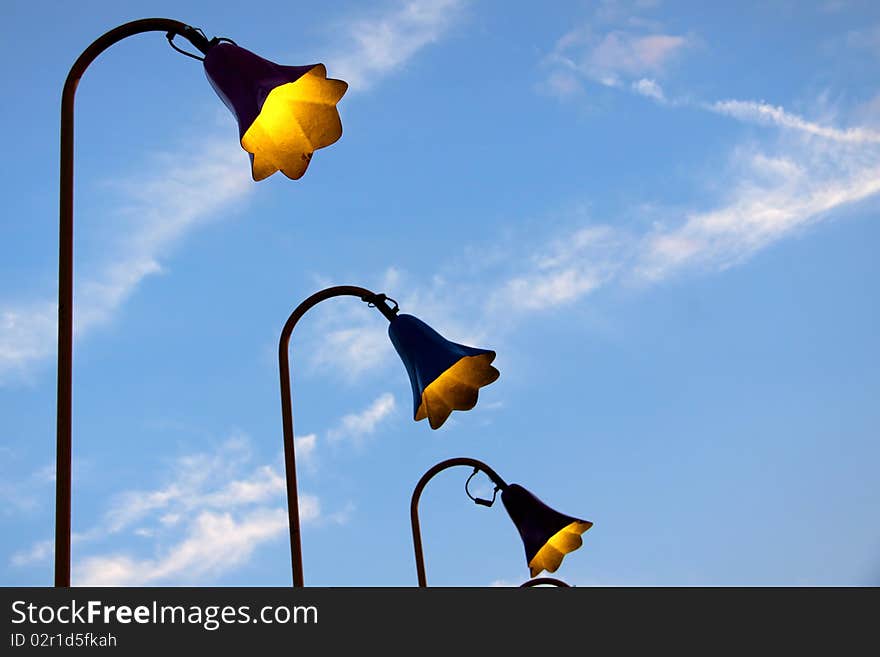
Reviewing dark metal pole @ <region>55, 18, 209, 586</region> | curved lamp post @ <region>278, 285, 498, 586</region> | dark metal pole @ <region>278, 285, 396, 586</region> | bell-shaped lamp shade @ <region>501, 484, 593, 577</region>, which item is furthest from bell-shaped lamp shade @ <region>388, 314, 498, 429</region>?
bell-shaped lamp shade @ <region>501, 484, 593, 577</region>

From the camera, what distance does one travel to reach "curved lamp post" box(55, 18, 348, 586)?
3.76 m

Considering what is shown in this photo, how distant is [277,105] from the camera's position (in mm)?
4086

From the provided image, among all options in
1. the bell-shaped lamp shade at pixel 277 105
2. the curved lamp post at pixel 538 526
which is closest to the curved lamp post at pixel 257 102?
the bell-shaped lamp shade at pixel 277 105

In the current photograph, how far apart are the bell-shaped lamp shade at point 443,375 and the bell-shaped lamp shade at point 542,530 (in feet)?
7.34

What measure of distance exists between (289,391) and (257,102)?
2.43m

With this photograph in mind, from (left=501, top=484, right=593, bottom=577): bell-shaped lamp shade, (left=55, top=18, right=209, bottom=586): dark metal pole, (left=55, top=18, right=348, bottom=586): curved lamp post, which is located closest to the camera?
(left=55, top=18, right=209, bottom=586): dark metal pole

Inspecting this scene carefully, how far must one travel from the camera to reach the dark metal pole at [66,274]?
10.3 ft

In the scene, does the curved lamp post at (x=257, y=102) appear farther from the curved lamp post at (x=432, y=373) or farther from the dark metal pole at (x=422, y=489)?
the dark metal pole at (x=422, y=489)

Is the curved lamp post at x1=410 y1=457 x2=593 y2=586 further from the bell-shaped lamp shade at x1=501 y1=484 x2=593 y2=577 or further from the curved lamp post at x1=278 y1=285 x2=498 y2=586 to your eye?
the curved lamp post at x1=278 y1=285 x2=498 y2=586

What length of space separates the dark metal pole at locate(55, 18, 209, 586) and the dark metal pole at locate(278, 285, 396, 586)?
7.16ft
